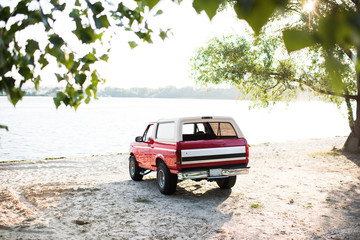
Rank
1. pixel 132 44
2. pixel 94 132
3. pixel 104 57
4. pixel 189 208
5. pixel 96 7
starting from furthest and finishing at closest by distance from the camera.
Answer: pixel 94 132 < pixel 189 208 < pixel 132 44 < pixel 104 57 < pixel 96 7

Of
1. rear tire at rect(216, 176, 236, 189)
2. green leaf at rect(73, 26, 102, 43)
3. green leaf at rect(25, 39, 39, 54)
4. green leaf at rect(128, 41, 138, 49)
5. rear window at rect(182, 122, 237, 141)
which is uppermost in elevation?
green leaf at rect(128, 41, 138, 49)

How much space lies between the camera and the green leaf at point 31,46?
126 inches

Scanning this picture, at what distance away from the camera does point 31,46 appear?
10.5ft

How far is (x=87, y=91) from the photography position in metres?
4.77

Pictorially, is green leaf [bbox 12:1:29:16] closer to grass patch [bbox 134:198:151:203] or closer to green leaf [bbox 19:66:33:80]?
green leaf [bbox 19:66:33:80]

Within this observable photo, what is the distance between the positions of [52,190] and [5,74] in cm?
716

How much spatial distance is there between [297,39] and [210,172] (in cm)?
713

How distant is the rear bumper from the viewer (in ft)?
26.3

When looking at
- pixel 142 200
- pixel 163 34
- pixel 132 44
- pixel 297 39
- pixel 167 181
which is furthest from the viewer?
pixel 167 181

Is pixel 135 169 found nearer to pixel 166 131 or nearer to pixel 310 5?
pixel 166 131

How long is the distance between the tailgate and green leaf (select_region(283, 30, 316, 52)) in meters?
6.83

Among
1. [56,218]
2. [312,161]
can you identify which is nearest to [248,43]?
[312,161]

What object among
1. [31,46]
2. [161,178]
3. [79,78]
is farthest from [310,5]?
[161,178]

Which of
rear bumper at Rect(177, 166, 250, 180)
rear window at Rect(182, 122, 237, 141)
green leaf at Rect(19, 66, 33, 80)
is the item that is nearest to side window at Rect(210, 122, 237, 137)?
rear window at Rect(182, 122, 237, 141)
